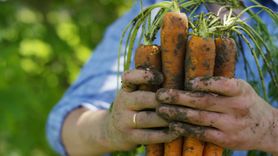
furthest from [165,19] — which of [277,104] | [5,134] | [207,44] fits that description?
[5,134]

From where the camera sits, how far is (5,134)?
2.89 meters

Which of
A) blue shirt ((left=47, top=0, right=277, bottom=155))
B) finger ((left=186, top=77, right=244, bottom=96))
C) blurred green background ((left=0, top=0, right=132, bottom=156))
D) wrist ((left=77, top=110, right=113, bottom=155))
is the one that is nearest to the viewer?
finger ((left=186, top=77, right=244, bottom=96))

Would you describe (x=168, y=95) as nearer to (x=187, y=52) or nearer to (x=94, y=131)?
(x=187, y=52)

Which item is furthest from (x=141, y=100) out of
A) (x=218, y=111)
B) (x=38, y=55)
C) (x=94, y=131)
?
(x=38, y=55)

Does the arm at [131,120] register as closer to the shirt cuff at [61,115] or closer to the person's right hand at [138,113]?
the person's right hand at [138,113]

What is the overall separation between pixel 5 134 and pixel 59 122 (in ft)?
2.85

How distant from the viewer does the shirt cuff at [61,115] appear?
204 centimetres

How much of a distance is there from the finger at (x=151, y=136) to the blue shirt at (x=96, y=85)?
0.63m

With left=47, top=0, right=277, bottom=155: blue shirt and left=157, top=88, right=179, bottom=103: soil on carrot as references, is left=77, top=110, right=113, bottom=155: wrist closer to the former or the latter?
left=47, top=0, right=277, bottom=155: blue shirt

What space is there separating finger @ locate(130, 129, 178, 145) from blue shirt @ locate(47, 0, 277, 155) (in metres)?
0.63

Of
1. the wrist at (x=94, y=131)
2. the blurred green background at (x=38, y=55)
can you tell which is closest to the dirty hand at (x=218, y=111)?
the wrist at (x=94, y=131)

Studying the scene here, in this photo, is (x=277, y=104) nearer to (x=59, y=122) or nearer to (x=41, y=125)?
(x=59, y=122)

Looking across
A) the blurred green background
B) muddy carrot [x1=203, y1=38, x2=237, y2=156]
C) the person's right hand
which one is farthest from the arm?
the blurred green background

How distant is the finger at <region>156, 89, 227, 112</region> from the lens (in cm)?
125
